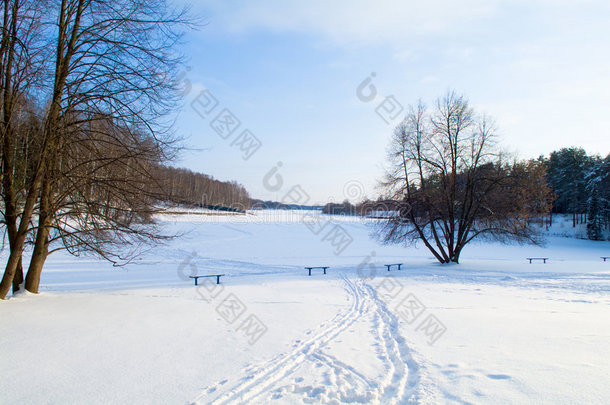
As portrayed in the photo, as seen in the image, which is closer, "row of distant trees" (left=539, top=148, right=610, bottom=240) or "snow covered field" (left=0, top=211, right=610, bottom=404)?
"snow covered field" (left=0, top=211, right=610, bottom=404)

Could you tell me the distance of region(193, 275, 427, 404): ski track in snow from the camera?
366 centimetres

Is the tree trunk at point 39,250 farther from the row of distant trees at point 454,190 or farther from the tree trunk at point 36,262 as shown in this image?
the row of distant trees at point 454,190

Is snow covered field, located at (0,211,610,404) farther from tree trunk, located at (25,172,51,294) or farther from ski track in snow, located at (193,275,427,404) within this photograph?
tree trunk, located at (25,172,51,294)

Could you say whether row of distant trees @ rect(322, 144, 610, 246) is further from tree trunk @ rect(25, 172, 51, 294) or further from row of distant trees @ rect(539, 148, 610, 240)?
tree trunk @ rect(25, 172, 51, 294)

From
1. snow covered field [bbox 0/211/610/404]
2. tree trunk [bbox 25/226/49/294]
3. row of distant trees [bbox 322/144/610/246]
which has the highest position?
row of distant trees [bbox 322/144/610/246]

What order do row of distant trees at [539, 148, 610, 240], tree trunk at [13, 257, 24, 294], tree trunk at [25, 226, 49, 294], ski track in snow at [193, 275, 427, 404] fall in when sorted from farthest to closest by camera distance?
1. row of distant trees at [539, 148, 610, 240]
2. tree trunk at [13, 257, 24, 294]
3. tree trunk at [25, 226, 49, 294]
4. ski track in snow at [193, 275, 427, 404]

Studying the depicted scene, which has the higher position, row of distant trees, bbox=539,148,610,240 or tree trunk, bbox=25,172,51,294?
row of distant trees, bbox=539,148,610,240

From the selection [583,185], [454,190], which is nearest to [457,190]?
[454,190]

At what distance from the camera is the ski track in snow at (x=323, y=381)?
3.66 meters

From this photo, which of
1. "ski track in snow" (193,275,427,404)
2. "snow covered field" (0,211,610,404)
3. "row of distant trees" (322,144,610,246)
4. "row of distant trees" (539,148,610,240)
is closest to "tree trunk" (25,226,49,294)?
"snow covered field" (0,211,610,404)

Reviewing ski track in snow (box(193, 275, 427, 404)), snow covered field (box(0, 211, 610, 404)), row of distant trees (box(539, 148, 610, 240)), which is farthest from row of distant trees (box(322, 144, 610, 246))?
ski track in snow (box(193, 275, 427, 404))

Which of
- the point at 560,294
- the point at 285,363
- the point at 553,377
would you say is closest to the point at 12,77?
the point at 285,363

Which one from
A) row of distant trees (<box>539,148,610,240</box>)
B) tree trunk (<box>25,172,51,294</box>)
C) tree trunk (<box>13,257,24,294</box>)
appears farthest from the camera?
row of distant trees (<box>539,148,610,240</box>)

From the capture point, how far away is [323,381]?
4094mm
